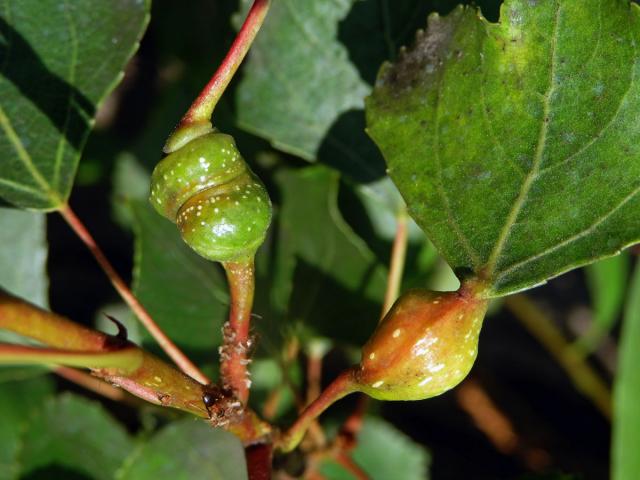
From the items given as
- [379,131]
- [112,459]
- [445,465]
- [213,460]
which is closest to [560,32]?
[379,131]

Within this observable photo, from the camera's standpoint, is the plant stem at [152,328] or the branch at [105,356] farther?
the plant stem at [152,328]

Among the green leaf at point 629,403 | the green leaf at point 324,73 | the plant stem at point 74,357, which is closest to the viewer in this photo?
the plant stem at point 74,357

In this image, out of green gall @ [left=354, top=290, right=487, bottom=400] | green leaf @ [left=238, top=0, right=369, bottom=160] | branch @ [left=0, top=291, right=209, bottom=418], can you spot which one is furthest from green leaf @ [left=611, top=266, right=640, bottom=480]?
branch @ [left=0, top=291, right=209, bottom=418]

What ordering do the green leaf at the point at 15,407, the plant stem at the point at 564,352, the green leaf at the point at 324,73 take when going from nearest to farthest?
the green leaf at the point at 324,73 < the green leaf at the point at 15,407 < the plant stem at the point at 564,352

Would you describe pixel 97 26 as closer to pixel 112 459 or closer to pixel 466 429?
pixel 112 459

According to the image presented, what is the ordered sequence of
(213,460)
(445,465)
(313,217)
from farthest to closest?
(445,465), (313,217), (213,460)

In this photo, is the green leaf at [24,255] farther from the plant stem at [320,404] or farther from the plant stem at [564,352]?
the plant stem at [564,352]

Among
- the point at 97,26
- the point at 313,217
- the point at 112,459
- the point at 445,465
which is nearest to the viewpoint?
the point at 97,26

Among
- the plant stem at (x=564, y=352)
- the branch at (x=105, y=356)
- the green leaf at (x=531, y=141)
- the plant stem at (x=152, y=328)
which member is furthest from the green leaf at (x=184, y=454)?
the plant stem at (x=564, y=352)
